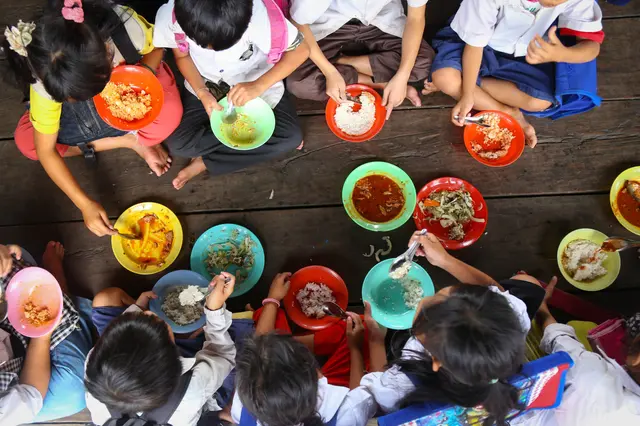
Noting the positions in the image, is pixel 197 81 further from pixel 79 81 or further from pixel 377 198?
pixel 377 198

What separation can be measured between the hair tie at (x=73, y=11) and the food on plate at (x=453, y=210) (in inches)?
57.1

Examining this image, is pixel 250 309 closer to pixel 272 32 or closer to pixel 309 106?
pixel 309 106

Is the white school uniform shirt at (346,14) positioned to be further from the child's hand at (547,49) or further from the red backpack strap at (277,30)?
the child's hand at (547,49)

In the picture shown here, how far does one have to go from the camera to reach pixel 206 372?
5.40 feet

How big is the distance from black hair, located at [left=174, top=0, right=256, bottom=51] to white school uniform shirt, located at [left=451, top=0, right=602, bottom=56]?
2.94 feet

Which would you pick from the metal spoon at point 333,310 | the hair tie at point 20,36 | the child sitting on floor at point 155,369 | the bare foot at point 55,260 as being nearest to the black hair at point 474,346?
the metal spoon at point 333,310

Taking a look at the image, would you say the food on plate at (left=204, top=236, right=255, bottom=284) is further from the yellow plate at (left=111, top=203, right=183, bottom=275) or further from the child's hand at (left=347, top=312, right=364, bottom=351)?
the child's hand at (left=347, top=312, right=364, bottom=351)

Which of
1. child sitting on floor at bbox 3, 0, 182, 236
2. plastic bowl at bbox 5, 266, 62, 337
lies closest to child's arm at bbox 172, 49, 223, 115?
child sitting on floor at bbox 3, 0, 182, 236

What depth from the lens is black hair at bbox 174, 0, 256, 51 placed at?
146cm

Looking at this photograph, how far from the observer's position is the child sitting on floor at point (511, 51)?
1.82 m

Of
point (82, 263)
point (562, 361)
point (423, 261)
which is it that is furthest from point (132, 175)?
point (562, 361)

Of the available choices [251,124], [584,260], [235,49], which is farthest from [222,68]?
[584,260]

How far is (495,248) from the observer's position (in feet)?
7.11

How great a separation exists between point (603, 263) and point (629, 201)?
33 cm
